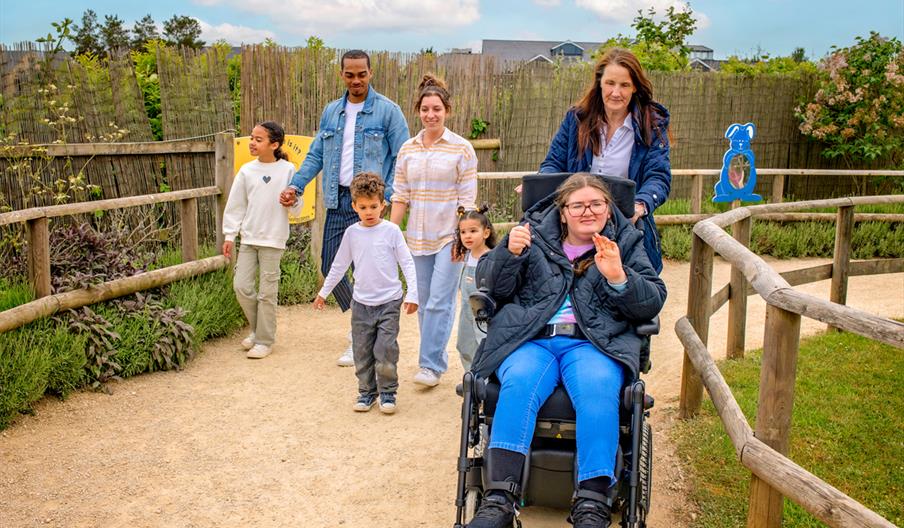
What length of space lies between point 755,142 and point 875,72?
189 cm

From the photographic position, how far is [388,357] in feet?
16.7

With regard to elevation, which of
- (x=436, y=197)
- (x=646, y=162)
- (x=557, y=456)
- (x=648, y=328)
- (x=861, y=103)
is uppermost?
(x=861, y=103)

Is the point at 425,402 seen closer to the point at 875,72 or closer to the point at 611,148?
the point at 611,148

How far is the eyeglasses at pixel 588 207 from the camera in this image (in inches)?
149

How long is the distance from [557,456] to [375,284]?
2.03 m

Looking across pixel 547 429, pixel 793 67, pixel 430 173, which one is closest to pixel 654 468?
pixel 547 429

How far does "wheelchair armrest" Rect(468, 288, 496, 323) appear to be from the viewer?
374 centimetres

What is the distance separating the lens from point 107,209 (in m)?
6.72

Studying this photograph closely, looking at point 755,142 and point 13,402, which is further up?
point 755,142

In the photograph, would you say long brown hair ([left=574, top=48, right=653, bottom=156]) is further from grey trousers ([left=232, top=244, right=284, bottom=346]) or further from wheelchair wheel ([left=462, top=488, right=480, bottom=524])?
grey trousers ([left=232, top=244, right=284, bottom=346])

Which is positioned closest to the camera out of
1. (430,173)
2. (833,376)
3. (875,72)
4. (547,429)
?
(547,429)

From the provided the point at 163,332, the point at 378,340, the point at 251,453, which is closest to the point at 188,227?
the point at 163,332

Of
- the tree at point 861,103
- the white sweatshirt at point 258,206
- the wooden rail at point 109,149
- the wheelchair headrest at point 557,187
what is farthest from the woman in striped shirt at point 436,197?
the tree at point 861,103

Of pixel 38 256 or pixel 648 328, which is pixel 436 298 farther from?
pixel 38 256
